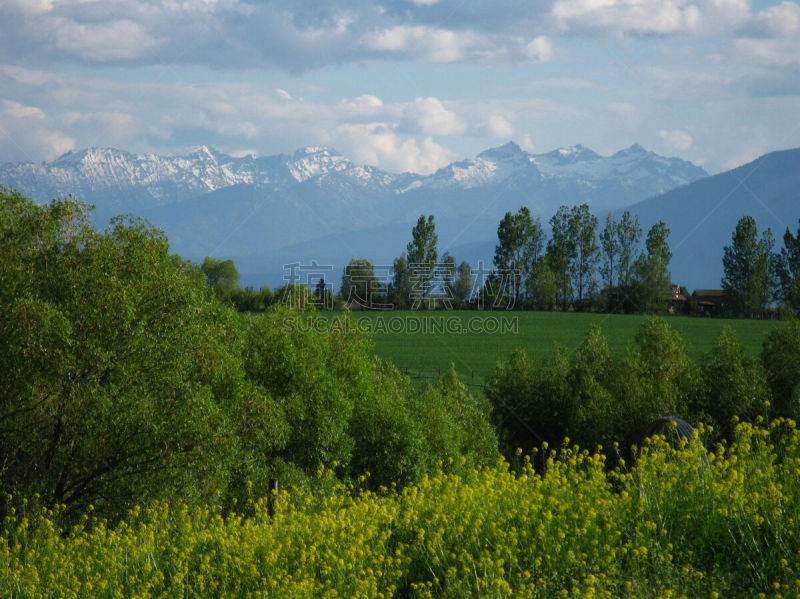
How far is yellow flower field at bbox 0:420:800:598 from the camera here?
23.6 ft

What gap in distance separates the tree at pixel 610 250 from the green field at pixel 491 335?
27.9m

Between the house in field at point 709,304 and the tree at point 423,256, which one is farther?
the house in field at point 709,304

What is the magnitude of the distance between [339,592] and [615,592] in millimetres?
2879

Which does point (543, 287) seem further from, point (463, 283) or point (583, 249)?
point (583, 249)

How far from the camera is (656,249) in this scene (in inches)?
4053

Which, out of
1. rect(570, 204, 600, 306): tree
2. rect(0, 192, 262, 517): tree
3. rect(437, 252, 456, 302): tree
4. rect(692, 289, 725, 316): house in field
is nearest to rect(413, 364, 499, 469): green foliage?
rect(0, 192, 262, 517): tree

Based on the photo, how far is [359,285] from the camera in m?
79.4

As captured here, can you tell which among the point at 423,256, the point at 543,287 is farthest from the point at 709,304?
the point at 423,256

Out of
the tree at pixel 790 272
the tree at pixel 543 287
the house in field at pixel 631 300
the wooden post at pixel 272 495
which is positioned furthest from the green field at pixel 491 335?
the wooden post at pixel 272 495

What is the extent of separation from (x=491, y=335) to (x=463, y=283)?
19.8 meters

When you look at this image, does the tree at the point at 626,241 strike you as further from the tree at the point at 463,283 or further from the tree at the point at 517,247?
the tree at the point at 463,283

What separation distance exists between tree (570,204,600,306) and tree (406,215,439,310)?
22810mm

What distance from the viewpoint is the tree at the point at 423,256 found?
8762 cm

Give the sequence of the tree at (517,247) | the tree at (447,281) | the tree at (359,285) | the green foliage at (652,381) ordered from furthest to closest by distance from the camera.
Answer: the tree at (517,247) < the tree at (447,281) < the tree at (359,285) < the green foliage at (652,381)
